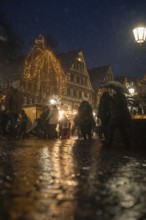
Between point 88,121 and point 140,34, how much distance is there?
4.04 metres

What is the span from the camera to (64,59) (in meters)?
56.0

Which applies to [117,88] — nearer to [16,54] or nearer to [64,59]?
[16,54]

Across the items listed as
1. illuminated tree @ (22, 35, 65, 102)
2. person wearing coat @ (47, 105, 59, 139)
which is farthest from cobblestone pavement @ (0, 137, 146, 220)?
illuminated tree @ (22, 35, 65, 102)

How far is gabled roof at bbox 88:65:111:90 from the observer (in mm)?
63281

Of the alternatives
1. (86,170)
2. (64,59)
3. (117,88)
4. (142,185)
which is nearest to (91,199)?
(142,185)

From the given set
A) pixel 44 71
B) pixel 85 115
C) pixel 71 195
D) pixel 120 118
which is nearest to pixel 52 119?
pixel 85 115

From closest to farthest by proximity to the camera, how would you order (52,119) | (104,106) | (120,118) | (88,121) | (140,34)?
(120,118) < (104,106) < (140,34) < (88,121) < (52,119)

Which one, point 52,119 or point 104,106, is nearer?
point 104,106

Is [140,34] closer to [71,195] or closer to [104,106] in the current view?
[104,106]

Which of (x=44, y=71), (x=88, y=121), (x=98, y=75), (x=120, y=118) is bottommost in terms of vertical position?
(x=120, y=118)

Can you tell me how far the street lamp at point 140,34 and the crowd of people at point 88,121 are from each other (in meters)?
1.95

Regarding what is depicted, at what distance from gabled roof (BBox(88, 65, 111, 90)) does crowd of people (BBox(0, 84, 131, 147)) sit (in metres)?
43.3

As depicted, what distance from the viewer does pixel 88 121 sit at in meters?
13.5

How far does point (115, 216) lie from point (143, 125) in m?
7.66
